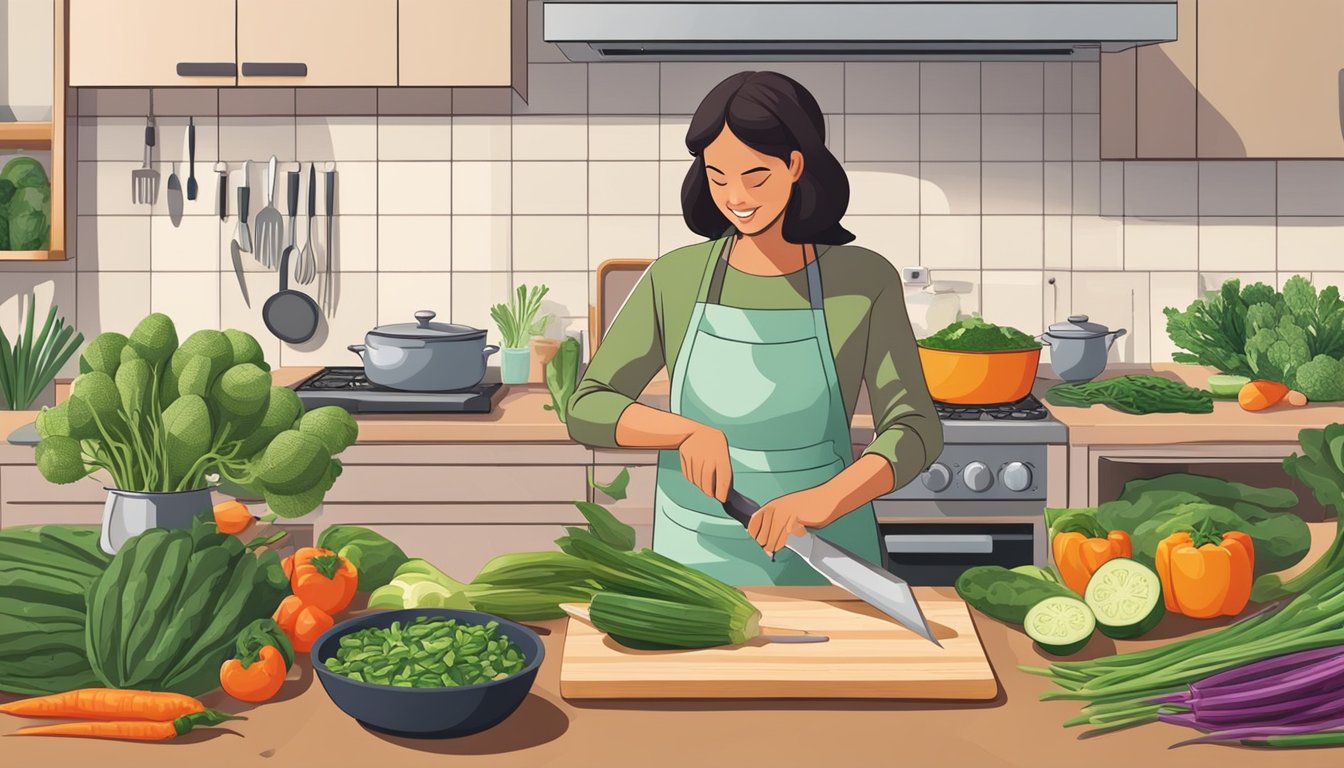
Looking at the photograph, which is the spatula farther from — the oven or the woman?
the oven

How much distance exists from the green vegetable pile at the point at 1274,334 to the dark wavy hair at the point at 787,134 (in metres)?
1.71

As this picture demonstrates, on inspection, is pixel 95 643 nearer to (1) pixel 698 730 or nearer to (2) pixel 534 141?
A: (1) pixel 698 730

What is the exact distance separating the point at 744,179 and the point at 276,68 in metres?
1.76

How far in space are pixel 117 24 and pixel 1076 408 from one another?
2.40 metres

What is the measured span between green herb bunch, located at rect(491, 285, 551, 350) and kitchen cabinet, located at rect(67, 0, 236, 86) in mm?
858

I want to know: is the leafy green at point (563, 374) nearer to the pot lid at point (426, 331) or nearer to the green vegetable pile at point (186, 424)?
the pot lid at point (426, 331)

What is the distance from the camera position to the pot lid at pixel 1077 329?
327 cm

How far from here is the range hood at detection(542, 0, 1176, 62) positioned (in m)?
2.82

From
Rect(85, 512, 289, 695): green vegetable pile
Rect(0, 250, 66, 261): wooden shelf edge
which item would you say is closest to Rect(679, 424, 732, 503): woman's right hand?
Rect(85, 512, 289, 695): green vegetable pile

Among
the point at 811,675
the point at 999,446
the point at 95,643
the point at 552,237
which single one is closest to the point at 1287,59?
the point at 999,446

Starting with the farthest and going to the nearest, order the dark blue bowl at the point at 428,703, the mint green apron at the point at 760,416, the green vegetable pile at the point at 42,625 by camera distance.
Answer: the mint green apron at the point at 760,416, the green vegetable pile at the point at 42,625, the dark blue bowl at the point at 428,703

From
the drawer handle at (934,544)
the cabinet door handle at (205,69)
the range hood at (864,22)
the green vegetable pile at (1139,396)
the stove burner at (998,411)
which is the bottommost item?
the drawer handle at (934,544)

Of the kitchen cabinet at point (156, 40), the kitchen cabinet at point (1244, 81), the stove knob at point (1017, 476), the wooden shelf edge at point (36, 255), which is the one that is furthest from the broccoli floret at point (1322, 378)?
the wooden shelf edge at point (36, 255)

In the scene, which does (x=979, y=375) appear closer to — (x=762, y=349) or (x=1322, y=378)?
(x=1322, y=378)
